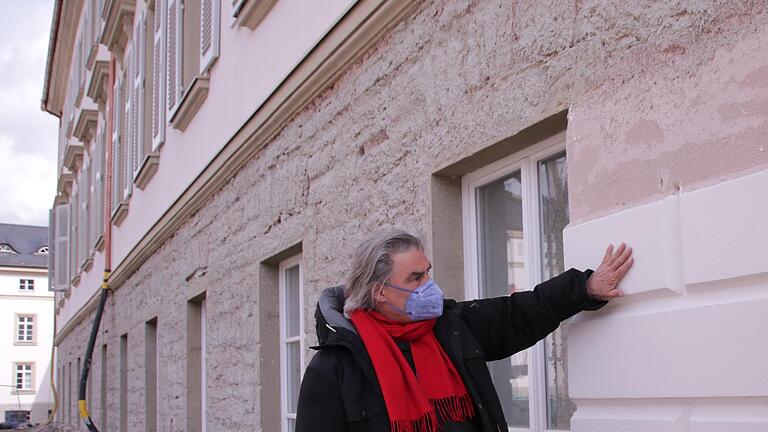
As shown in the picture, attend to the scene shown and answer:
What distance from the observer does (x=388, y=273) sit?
3.38 m

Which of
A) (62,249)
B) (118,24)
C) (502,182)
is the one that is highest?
(118,24)

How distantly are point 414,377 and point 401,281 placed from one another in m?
0.34

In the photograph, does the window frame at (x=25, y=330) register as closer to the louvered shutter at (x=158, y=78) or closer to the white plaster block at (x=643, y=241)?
the louvered shutter at (x=158, y=78)

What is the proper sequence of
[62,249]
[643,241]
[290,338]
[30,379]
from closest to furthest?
[643,241] → [290,338] → [62,249] → [30,379]

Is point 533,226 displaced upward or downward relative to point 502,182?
downward

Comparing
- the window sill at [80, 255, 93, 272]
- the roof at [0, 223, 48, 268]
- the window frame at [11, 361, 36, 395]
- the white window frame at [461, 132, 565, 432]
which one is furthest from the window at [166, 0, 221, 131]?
the roof at [0, 223, 48, 268]

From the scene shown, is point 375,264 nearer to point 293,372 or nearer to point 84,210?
point 293,372

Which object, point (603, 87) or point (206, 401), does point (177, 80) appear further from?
point (603, 87)

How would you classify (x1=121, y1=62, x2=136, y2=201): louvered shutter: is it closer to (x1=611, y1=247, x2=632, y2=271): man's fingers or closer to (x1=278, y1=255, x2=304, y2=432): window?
(x1=278, y1=255, x2=304, y2=432): window

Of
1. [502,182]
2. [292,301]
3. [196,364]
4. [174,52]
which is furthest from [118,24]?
[502,182]

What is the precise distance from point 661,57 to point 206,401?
651cm

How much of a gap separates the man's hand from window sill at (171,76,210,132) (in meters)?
6.24

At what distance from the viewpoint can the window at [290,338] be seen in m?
6.81

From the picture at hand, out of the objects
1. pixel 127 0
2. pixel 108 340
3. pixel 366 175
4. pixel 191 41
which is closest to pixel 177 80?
pixel 191 41
